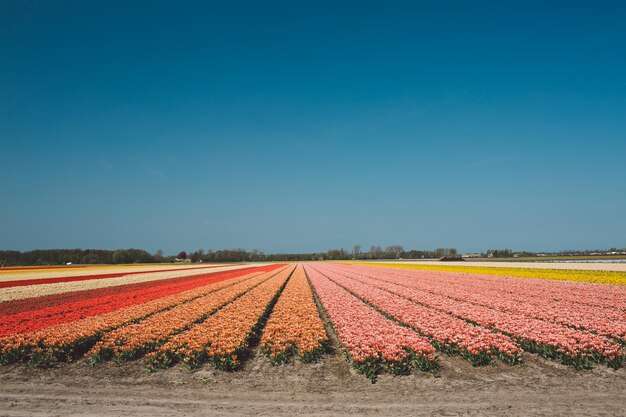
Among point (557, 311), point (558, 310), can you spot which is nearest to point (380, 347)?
point (557, 311)

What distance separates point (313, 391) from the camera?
8.34 meters

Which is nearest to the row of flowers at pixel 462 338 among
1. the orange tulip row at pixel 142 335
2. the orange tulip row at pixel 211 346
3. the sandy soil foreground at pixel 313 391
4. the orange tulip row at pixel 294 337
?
the sandy soil foreground at pixel 313 391

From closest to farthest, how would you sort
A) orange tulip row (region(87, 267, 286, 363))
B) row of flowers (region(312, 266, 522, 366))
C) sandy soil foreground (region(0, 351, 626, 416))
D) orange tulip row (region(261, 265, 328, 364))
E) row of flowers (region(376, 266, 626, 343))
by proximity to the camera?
sandy soil foreground (region(0, 351, 626, 416)) → row of flowers (region(312, 266, 522, 366)) → orange tulip row (region(261, 265, 328, 364)) → orange tulip row (region(87, 267, 286, 363)) → row of flowers (region(376, 266, 626, 343))

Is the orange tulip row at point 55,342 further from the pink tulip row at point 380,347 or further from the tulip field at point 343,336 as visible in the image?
the pink tulip row at point 380,347

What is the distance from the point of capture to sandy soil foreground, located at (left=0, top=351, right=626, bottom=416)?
7.27 meters

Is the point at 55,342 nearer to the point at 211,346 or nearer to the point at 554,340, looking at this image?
the point at 211,346

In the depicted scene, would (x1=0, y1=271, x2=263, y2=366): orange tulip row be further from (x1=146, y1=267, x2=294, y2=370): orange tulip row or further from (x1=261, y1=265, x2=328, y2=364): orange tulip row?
(x1=261, y1=265, x2=328, y2=364): orange tulip row

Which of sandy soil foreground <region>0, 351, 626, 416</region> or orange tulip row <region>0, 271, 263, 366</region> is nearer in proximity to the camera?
sandy soil foreground <region>0, 351, 626, 416</region>

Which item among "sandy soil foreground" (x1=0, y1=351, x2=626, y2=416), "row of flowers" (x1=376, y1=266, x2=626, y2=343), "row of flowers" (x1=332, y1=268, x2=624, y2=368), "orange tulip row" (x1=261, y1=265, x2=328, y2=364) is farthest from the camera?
"row of flowers" (x1=376, y1=266, x2=626, y2=343)

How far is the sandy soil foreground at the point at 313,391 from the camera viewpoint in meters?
7.27

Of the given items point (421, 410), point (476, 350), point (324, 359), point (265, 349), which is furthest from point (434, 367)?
point (265, 349)

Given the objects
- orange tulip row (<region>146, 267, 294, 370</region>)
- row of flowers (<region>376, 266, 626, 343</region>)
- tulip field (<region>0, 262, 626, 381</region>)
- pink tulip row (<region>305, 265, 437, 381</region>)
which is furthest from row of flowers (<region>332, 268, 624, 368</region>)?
orange tulip row (<region>146, 267, 294, 370</region>)

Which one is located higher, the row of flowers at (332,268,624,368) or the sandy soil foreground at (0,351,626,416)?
the row of flowers at (332,268,624,368)

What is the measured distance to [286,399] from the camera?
7.91m
